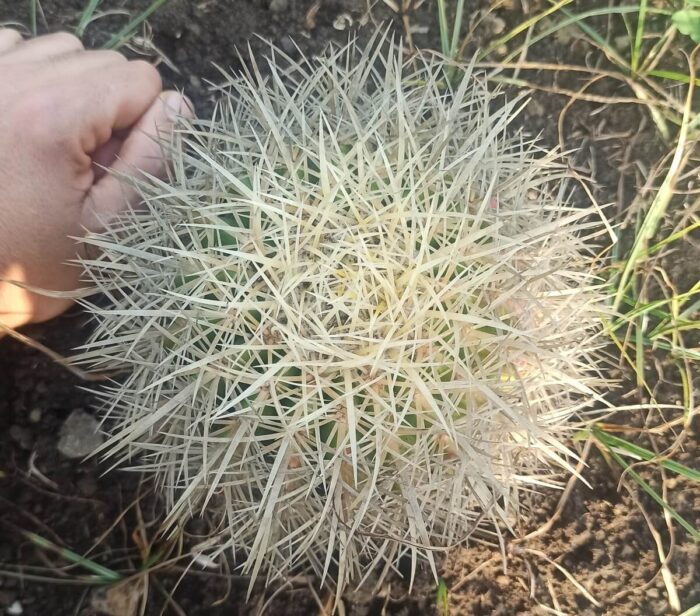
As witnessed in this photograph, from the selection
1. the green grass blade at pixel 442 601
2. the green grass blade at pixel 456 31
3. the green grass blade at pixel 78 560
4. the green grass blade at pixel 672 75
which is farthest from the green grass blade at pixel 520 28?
the green grass blade at pixel 78 560

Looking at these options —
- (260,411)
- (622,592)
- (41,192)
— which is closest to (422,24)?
(41,192)

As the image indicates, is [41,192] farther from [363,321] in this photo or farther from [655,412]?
[655,412]

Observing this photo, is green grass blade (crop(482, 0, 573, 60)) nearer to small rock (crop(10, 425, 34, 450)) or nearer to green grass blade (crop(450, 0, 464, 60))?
green grass blade (crop(450, 0, 464, 60))

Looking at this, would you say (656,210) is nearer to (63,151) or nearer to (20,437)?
(63,151)

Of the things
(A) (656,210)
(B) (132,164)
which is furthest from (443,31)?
(B) (132,164)

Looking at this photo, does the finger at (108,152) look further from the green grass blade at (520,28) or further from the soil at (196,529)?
the green grass blade at (520,28)
